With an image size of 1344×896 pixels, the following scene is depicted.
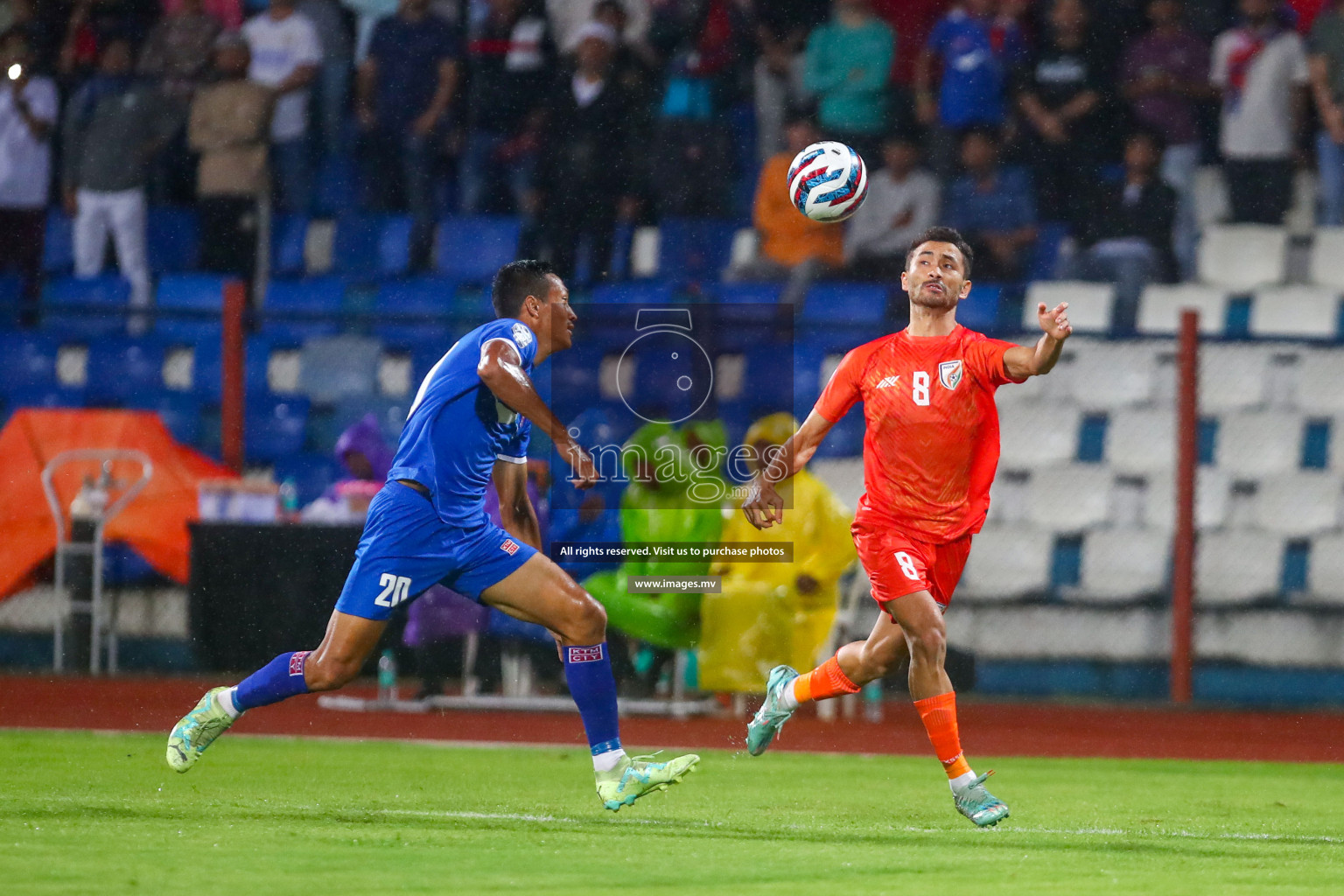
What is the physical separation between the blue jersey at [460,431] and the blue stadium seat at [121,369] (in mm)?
9309

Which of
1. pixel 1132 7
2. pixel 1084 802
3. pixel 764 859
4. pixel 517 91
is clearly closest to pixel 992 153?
pixel 1132 7

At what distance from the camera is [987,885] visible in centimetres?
579

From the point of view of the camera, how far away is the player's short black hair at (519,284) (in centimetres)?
766

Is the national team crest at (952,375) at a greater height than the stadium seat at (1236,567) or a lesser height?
greater

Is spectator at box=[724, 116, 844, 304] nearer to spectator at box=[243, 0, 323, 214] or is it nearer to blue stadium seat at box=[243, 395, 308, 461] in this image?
blue stadium seat at box=[243, 395, 308, 461]

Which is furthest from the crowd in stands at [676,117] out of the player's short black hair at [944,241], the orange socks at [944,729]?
the orange socks at [944,729]

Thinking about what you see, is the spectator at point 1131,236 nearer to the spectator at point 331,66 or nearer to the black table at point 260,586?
the black table at point 260,586

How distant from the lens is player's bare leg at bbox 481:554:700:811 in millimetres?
7266

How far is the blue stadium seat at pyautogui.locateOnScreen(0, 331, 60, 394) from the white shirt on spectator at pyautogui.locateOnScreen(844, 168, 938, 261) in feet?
22.6

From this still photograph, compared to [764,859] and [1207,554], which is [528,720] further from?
[764,859]

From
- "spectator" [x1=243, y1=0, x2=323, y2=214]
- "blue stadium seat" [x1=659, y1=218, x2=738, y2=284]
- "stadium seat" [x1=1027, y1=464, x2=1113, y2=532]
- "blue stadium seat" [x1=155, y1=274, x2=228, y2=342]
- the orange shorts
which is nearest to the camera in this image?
the orange shorts

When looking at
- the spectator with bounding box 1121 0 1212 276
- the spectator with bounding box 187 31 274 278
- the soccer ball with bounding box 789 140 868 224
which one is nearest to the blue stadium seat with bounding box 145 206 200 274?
the spectator with bounding box 187 31 274 278

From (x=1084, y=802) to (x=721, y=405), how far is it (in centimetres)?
619

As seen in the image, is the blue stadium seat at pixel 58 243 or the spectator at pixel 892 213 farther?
the blue stadium seat at pixel 58 243
